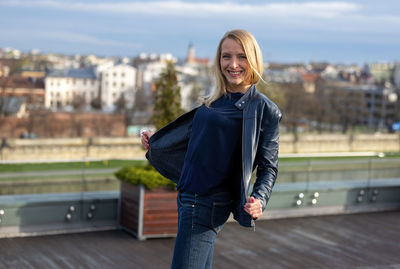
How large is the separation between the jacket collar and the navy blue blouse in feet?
0.08

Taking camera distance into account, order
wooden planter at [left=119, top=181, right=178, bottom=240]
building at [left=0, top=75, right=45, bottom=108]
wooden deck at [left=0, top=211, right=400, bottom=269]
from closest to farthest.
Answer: wooden deck at [left=0, top=211, right=400, bottom=269] < wooden planter at [left=119, top=181, right=178, bottom=240] < building at [left=0, top=75, right=45, bottom=108]

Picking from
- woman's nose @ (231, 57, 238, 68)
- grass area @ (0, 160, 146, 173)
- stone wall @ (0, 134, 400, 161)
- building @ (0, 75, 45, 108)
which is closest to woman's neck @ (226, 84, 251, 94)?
woman's nose @ (231, 57, 238, 68)

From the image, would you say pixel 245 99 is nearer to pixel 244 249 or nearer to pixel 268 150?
pixel 268 150

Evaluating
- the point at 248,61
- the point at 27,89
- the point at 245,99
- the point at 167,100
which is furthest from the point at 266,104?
the point at 27,89

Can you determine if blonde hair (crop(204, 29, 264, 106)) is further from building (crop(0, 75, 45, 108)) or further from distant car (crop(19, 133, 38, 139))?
building (crop(0, 75, 45, 108))

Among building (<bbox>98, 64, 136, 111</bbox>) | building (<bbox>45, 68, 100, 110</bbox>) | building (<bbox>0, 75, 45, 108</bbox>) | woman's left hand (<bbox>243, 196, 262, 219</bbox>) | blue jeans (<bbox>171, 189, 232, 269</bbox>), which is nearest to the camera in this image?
woman's left hand (<bbox>243, 196, 262, 219</bbox>)

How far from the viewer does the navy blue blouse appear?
2.62m

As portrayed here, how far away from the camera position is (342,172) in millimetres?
8719

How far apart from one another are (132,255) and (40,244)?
895mm

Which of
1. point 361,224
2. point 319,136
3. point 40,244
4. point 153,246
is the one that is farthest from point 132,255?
point 319,136

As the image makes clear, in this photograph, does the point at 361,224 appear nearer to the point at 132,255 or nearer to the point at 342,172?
the point at 342,172

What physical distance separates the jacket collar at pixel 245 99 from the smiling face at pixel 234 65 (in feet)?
0.17

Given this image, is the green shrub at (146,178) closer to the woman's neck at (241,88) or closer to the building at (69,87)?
the woman's neck at (241,88)

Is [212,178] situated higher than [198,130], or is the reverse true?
[198,130]
